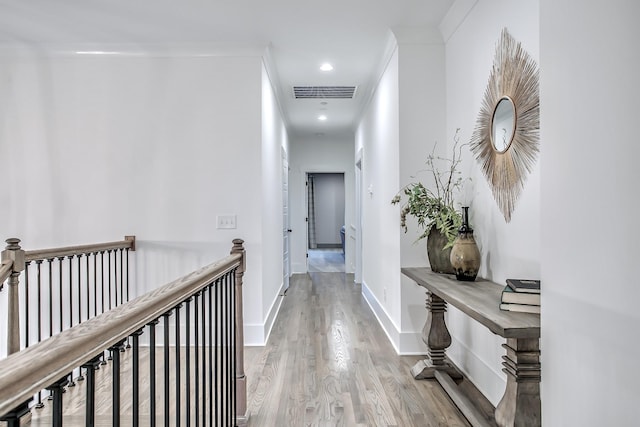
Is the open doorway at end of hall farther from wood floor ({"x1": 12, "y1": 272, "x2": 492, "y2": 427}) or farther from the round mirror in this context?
the round mirror

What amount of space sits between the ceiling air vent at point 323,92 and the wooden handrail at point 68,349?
4104 millimetres

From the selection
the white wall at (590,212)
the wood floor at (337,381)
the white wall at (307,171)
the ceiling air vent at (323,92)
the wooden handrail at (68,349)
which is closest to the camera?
the wooden handrail at (68,349)

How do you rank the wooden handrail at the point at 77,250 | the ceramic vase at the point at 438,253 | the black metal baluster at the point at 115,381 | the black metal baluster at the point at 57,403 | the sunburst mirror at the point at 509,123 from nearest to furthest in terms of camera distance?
the black metal baluster at the point at 57,403, the black metal baluster at the point at 115,381, the sunburst mirror at the point at 509,123, the wooden handrail at the point at 77,250, the ceramic vase at the point at 438,253

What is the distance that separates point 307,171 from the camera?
7582 millimetres

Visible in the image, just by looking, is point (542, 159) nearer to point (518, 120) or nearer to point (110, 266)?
point (518, 120)

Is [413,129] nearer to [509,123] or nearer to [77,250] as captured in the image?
[509,123]

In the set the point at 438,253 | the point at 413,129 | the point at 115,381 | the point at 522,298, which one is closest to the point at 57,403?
the point at 115,381

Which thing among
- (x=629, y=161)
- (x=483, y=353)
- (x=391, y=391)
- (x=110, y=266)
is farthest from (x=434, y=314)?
(x=110, y=266)

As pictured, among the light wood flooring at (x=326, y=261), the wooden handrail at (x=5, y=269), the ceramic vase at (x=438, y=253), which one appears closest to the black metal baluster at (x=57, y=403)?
the wooden handrail at (x=5, y=269)

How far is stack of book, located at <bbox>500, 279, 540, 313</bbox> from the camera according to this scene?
5.18 ft

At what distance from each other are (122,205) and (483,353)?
Result: 301 centimetres

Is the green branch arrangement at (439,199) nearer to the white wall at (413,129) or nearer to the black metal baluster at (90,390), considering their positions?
the white wall at (413,129)

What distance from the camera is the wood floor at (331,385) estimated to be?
2242 millimetres

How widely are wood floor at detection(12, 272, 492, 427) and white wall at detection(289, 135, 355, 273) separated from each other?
3321mm
